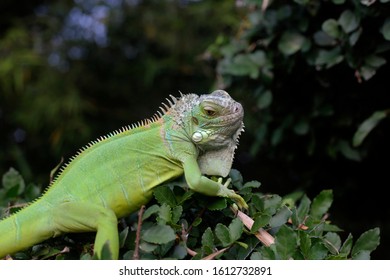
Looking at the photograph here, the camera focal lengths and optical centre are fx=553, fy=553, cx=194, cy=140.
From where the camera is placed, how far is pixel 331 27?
6.87 feet

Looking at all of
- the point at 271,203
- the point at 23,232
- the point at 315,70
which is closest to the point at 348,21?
the point at 315,70

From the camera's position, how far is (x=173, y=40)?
14.8 feet

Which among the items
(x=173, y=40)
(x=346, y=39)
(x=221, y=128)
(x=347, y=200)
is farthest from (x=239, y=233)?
(x=173, y=40)

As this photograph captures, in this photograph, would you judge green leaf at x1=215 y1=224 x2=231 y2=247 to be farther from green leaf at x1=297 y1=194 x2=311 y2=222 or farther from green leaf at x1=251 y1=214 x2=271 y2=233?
green leaf at x1=297 y1=194 x2=311 y2=222

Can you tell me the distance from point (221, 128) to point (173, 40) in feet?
9.80

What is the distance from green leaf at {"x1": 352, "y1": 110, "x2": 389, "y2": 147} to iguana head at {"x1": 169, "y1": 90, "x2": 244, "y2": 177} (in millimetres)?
709

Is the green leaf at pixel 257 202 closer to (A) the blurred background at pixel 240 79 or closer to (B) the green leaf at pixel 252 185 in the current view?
(B) the green leaf at pixel 252 185

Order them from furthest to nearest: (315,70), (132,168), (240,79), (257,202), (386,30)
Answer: (240,79)
(315,70)
(386,30)
(132,168)
(257,202)

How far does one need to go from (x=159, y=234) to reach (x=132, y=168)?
351mm

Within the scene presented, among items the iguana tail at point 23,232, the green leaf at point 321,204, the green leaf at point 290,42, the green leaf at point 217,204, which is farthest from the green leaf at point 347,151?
the iguana tail at point 23,232

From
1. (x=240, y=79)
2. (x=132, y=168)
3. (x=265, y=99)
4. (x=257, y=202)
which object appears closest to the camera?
(x=257, y=202)

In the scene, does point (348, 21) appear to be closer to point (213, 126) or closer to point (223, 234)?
point (213, 126)

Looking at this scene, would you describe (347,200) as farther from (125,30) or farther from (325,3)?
(125,30)

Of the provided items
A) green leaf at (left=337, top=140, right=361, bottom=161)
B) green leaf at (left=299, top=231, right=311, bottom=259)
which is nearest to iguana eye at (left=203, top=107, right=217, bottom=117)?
green leaf at (left=299, top=231, right=311, bottom=259)
